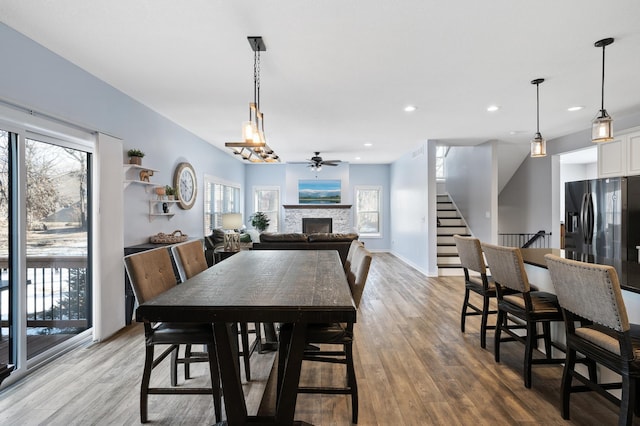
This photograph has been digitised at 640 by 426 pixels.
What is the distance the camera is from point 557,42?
2518 millimetres

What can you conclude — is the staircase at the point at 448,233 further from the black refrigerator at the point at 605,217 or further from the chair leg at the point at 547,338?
the chair leg at the point at 547,338

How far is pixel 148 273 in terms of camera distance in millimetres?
2076

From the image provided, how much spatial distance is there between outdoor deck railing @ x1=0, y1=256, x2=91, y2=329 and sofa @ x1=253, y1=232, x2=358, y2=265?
210cm

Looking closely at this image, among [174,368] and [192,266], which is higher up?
[192,266]

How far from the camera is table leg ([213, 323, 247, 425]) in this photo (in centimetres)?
163

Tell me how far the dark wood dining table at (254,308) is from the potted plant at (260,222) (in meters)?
6.56

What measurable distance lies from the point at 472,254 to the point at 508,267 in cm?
60

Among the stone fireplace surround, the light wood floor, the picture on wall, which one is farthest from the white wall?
the light wood floor

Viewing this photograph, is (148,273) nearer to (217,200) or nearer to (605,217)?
(217,200)

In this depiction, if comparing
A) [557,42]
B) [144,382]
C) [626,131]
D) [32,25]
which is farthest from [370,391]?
[626,131]

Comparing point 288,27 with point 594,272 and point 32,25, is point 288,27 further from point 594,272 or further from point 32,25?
point 594,272

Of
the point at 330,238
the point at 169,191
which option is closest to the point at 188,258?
the point at 169,191

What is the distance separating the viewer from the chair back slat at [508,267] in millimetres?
2299

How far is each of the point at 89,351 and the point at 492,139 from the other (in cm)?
679
